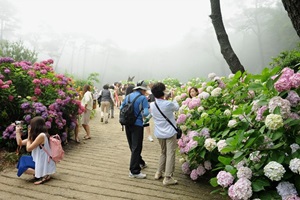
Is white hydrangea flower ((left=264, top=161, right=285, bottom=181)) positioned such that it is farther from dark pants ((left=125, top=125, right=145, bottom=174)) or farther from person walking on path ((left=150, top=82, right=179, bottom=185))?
dark pants ((left=125, top=125, right=145, bottom=174))

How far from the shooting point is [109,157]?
528 centimetres

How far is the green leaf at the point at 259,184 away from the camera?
189cm

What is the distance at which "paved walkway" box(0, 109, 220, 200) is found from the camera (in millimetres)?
3277

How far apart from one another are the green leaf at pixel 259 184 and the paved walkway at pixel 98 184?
149 cm

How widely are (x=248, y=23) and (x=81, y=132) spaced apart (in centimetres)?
3373

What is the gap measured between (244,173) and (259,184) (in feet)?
0.42

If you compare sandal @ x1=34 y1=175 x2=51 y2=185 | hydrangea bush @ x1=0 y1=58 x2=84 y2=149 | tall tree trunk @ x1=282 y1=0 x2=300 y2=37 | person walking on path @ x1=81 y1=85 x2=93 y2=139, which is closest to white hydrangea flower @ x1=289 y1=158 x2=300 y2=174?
tall tree trunk @ x1=282 y1=0 x2=300 y2=37

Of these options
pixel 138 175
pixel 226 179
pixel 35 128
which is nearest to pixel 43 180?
pixel 35 128

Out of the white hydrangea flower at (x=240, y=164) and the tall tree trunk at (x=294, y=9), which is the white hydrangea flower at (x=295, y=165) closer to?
the white hydrangea flower at (x=240, y=164)

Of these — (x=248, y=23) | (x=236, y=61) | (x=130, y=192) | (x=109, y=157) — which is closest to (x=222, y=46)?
(x=236, y=61)

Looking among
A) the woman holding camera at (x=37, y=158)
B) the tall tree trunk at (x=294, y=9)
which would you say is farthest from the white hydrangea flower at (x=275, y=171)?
the woman holding camera at (x=37, y=158)

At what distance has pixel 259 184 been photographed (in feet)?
6.31

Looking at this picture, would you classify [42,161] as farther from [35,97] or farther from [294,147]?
[294,147]

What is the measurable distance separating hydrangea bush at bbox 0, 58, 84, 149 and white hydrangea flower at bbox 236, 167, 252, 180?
4.23m
